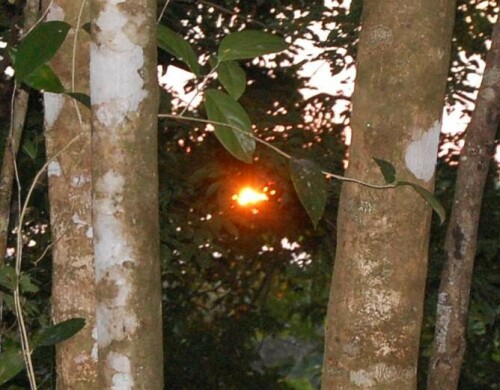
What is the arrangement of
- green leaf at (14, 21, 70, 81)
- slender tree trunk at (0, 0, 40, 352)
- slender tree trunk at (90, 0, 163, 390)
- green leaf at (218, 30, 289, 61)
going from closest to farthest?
slender tree trunk at (90, 0, 163, 390) → green leaf at (14, 21, 70, 81) → green leaf at (218, 30, 289, 61) → slender tree trunk at (0, 0, 40, 352)

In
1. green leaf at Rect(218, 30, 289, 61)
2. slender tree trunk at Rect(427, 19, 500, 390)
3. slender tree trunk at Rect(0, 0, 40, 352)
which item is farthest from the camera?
slender tree trunk at Rect(427, 19, 500, 390)

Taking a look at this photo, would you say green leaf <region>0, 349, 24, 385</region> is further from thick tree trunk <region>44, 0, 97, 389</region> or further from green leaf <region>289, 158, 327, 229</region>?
green leaf <region>289, 158, 327, 229</region>

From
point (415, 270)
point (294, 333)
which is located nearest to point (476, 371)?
point (294, 333)

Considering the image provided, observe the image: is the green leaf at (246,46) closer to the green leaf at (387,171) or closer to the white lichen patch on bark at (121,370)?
the green leaf at (387,171)

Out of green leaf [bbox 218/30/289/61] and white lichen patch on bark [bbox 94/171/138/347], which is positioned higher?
green leaf [bbox 218/30/289/61]

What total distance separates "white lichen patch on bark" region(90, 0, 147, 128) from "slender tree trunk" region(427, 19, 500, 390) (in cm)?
147

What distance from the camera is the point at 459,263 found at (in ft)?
9.69

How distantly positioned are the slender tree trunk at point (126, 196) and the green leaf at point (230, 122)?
0.56 ft

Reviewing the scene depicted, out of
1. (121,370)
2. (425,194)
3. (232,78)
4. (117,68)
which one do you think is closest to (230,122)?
(232,78)

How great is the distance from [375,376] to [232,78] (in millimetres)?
595

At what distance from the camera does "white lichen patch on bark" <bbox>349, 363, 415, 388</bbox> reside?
1.97m

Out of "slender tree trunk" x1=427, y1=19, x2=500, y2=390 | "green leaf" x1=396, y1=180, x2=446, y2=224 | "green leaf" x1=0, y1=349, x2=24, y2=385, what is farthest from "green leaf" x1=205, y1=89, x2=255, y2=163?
"slender tree trunk" x1=427, y1=19, x2=500, y2=390

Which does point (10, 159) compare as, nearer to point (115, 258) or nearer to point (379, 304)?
point (115, 258)

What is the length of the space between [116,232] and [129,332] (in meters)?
0.15
